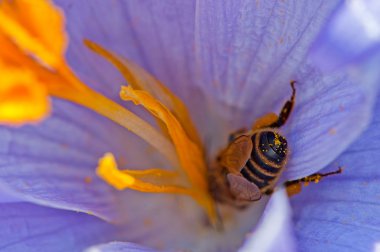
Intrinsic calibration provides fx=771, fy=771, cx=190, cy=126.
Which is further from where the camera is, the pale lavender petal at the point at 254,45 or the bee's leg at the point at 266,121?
the bee's leg at the point at 266,121

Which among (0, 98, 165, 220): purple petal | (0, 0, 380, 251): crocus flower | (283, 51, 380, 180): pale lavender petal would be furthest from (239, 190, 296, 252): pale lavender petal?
(0, 98, 165, 220): purple petal

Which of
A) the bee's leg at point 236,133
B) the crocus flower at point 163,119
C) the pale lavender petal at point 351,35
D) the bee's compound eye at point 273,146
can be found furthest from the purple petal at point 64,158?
the pale lavender petal at point 351,35

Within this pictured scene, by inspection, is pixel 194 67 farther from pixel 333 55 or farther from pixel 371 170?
pixel 333 55

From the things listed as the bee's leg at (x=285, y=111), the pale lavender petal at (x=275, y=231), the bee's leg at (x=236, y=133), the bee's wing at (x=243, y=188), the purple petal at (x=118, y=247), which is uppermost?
the bee's leg at (x=236, y=133)

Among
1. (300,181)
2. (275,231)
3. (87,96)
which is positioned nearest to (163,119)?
(87,96)

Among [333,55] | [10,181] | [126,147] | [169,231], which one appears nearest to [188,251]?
[169,231]

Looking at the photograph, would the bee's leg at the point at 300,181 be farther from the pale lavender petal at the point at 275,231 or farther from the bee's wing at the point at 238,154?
the pale lavender petal at the point at 275,231

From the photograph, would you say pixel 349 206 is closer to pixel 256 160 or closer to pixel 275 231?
pixel 256 160
